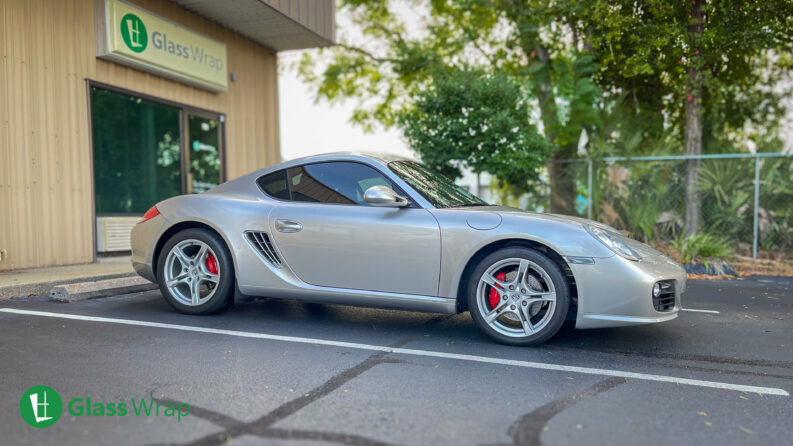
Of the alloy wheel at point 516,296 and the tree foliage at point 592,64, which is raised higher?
the tree foliage at point 592,64

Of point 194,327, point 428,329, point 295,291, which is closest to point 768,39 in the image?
point 428,329

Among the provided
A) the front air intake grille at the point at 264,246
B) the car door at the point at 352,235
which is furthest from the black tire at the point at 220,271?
the car door at the point at 352,235

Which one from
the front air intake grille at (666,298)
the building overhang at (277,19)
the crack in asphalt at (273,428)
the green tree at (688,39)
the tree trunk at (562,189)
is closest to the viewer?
the crack in asphalt at (273,428)

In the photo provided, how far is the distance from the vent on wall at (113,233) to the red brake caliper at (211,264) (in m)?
4.08

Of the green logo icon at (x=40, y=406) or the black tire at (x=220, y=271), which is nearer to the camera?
the green logo icon at (x=40, y=406)

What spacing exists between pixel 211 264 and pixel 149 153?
246 inches

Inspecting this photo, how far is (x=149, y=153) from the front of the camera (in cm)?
1034

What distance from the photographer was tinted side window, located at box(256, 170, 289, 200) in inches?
A: 190

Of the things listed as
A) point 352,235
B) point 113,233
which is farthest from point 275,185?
point 113,233

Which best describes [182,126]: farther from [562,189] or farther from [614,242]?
[614,242]

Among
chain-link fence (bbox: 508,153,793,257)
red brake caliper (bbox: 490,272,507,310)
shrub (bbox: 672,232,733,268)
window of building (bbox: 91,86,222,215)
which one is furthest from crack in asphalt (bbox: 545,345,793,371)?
window of building (bbox: 91,86,222,215)

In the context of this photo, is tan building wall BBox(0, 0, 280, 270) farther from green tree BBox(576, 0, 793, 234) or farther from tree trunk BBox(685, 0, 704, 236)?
tree trunk BBox(685, 0, 704, 236)

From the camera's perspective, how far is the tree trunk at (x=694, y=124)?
31.0ft

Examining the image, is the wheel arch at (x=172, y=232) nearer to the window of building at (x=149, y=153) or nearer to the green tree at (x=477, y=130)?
the window of building at (x=149, y=153)
